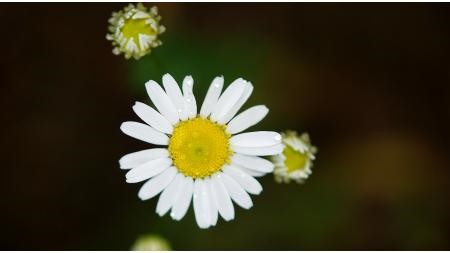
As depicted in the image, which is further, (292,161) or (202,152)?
(292,161)

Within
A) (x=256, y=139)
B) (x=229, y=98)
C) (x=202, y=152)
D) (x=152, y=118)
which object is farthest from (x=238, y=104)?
(x=152, y=118)

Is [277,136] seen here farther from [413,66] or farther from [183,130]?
[413,66]

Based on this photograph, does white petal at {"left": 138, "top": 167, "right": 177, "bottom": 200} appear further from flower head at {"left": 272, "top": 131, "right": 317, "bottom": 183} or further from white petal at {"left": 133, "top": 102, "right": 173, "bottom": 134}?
flower head at {"left": 272, "top": 131, "right": 317, "bottom": 183}

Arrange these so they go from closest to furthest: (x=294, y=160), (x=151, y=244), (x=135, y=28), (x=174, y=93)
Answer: (x=174, y=93) < (x=135, y=28) < (x=294, y=160) < (x=151, y=244)

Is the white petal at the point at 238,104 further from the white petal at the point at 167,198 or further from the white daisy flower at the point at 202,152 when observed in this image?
the white petal at the point at 167,198

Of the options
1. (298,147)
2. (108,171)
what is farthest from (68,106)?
(298,147)

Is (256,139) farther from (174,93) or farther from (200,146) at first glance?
(174,93)

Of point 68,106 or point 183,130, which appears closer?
point 183,130
